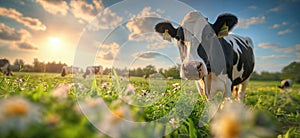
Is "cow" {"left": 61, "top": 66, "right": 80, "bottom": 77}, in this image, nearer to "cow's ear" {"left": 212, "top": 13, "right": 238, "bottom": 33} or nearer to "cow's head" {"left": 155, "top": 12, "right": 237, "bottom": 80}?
"cow's head" {"left": 155, "top": 12, "right": 237, "bottom": 80}

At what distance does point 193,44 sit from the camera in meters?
2.91

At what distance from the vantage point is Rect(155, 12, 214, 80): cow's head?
268 cm

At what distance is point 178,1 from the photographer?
90.7 inches

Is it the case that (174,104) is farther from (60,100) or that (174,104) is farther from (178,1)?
(60,100)

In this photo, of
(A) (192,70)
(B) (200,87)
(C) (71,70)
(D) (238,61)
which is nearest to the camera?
(A) (192,70)

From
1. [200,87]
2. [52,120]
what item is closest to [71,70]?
[200,87]

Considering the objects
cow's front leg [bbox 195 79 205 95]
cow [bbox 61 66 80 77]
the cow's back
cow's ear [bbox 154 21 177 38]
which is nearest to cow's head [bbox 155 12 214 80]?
cow's ear [bbox 154 21 177 38]

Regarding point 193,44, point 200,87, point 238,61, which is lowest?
point 200,87

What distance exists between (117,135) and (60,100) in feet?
0.72

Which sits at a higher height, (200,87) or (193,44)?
(193,44)

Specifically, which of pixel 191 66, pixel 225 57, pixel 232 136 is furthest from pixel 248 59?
pixel 232 136

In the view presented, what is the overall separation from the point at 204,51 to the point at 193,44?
0.16 metres

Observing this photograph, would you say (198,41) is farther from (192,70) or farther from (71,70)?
(71,70)

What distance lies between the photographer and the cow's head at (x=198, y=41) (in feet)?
8.88
